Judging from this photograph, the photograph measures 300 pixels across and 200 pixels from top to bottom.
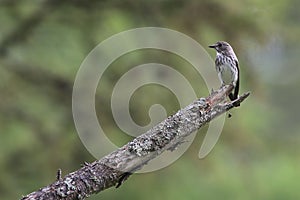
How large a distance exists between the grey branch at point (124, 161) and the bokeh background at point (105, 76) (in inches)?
90.0

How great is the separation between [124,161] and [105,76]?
A: 9.23 ft

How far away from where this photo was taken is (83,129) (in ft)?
16.3

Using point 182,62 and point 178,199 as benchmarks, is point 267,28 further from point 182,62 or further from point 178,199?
point 178,199

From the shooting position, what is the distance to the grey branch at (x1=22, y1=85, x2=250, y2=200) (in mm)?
2379

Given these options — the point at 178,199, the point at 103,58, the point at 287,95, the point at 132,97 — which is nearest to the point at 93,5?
the point at 103,58

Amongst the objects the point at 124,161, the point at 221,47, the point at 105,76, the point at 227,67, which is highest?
the point at 105,76

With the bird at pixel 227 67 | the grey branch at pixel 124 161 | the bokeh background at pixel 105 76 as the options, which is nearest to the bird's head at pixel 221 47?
the bird at pixel 227 67

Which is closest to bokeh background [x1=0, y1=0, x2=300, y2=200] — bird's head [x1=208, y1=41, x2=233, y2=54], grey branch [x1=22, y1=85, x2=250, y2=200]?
bird's head [x1=208, y1=41, x2=233, y2=54]

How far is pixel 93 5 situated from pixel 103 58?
0.40 meters

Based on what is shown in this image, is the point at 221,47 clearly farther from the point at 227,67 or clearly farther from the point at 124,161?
the point at 124,161

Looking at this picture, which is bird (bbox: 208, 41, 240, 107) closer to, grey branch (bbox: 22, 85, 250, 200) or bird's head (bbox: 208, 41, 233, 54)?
bird's head (bbox: 208, 41, 233, 54)

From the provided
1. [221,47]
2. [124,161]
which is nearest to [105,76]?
[221,47]

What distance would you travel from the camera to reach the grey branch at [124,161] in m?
2.38

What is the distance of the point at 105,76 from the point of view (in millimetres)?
5219
